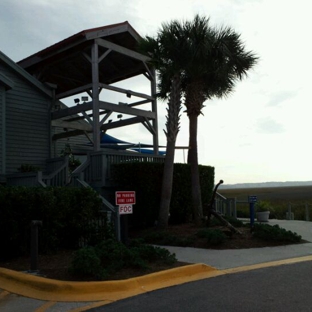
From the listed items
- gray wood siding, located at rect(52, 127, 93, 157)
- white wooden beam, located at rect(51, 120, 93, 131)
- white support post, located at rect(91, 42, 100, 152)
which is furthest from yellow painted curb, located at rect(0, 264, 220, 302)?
gray wood siding, located at rect(52, 127, 93, 157)

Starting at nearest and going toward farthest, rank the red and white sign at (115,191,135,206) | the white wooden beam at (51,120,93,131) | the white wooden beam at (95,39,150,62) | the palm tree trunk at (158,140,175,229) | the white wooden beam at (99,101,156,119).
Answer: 1. the red and white sign at (115,191,135,206)
2. the palm tree trunk at (158,140,175,229)
3. the white wooden beam at (99,101,156,119)
4. the white wooden beam at (95,39,150,62)
5. the white wooden beam at (51,120,93,131)

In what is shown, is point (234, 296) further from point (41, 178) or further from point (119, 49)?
point (119, 49)

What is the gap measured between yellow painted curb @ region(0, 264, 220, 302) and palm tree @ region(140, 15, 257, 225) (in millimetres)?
6551

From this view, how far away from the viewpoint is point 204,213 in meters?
15.4

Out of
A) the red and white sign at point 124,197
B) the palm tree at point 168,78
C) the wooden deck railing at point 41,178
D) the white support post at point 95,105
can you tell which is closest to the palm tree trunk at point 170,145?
the palm tree at point 168,78

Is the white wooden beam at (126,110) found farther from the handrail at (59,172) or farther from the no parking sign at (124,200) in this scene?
the no parking sign at (124,200)

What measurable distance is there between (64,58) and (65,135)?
3.27 m

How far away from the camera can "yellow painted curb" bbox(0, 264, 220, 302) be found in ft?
20.9

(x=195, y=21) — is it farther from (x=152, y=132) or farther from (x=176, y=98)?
(x=152, y=132)

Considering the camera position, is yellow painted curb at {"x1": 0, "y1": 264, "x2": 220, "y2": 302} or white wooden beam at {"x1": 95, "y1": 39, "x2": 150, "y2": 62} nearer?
yellow painted curb at {"x1": 0, "y1": 264, "x2": 220, "y2": 302}

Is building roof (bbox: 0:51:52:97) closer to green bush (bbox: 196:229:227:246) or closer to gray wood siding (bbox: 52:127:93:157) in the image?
gray wood siding (bbox: 52:127:93:157)

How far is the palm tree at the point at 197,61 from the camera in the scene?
1322 cm

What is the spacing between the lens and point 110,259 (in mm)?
7488

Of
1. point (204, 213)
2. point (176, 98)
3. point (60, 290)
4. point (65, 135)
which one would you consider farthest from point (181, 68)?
point (60, 290)
